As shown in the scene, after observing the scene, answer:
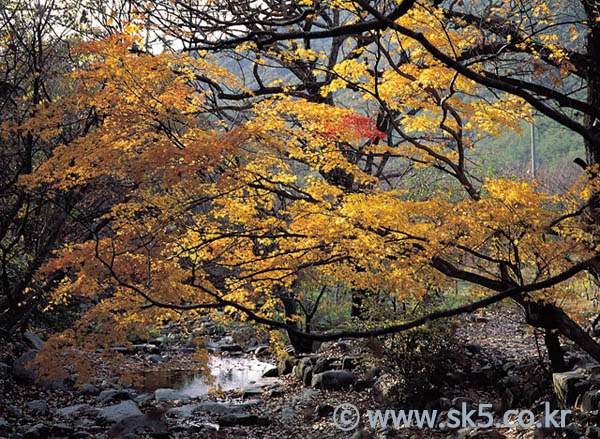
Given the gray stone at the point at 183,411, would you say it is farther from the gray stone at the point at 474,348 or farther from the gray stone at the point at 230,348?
the gray stone at the point at 230,348

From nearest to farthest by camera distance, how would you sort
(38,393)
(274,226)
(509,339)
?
1. (274,226)
2. (38,393)
3. (509,339)

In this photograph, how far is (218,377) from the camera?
12180 mm

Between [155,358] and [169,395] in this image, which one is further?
[155,358]

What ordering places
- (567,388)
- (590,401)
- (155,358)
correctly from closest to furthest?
1. (590,401)
2. (567,388)
3. (155,358)

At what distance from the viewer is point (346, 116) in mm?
7312

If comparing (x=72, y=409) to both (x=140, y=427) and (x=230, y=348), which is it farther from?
(x=230, y=348)

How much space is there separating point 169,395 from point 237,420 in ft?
7.71

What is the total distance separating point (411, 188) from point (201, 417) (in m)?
7.20

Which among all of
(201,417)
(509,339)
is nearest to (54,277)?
(201,417)

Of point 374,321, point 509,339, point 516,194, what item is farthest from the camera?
point 509,339

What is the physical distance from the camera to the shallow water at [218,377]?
11133 mm

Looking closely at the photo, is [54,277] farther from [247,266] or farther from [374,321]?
[374,321]

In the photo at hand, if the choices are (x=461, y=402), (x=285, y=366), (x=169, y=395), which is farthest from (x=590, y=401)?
(x=169, y=395)

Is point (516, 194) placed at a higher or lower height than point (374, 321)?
higher
